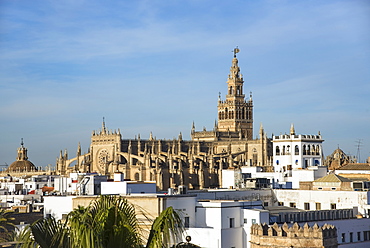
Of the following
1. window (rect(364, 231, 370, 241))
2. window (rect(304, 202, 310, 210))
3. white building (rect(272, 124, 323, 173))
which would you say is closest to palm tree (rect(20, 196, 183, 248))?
window (rect(364, 231, 370, 241))

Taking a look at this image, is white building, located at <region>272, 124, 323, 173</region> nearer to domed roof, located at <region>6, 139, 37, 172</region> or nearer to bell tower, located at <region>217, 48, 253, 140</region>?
bell tower, located at <region>217, 48, 253, 140</region>

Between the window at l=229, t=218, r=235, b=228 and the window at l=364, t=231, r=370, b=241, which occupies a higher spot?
the window at l=229, t=218, r=235, b=228

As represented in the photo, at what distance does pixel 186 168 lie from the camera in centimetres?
9356

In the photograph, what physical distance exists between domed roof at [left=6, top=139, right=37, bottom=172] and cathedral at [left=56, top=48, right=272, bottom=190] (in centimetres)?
1305

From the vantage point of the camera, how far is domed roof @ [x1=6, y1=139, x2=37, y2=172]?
114 m

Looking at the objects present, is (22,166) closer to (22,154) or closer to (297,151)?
(22,154)

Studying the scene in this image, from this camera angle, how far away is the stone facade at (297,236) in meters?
24.3

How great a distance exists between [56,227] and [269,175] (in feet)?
148

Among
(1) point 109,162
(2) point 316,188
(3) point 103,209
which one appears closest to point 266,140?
(1) point 109,162

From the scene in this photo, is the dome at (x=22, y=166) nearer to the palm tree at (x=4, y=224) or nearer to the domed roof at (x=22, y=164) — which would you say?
the domed roof at (x=22, y=164)

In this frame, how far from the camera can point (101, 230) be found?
11.8 meters

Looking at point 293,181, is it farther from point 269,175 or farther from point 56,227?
point 56,227

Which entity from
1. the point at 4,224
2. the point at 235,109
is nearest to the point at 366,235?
the point at 4,224

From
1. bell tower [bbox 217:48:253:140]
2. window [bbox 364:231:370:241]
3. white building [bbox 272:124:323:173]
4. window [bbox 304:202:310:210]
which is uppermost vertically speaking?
bell tower [bbox 217:48:253:140]
